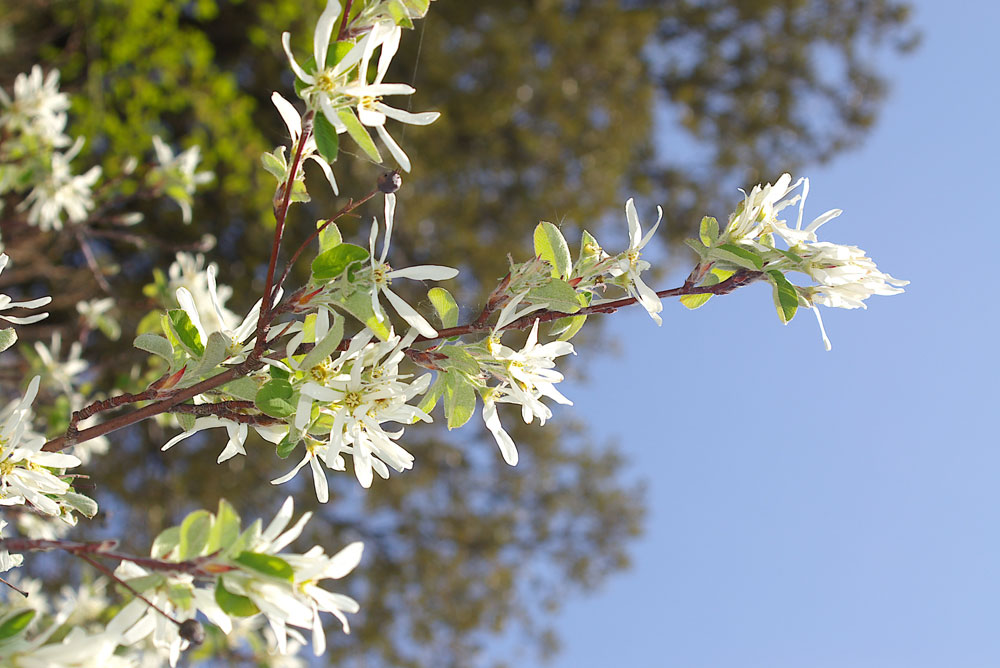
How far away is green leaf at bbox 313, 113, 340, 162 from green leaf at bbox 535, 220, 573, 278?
7.5 inches

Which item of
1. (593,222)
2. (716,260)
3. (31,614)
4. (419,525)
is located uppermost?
(593,222)

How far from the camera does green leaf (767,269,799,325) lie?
0.72m

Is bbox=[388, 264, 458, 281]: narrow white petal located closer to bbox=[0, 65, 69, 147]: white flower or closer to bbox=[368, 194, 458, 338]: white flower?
bbox=[368, 194, 458, 338]: white flower

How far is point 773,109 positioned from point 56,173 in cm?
385

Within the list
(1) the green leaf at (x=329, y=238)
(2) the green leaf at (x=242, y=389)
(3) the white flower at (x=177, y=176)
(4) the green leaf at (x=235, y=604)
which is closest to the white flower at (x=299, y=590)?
(4) the green leaf at (x=235, y=604)

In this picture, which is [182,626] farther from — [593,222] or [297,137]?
[593,222]

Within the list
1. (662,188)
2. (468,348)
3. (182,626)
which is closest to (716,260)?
(468,348)

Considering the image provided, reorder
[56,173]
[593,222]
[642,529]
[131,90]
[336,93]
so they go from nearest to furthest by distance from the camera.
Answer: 1. [336,93]
2. [56,173]
3. [131,90]
4. [593,222]
5. [642,529]

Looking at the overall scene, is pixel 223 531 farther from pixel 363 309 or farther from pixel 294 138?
pixel 294 138

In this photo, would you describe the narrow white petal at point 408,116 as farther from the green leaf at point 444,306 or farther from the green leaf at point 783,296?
the green leaf at point 783,296

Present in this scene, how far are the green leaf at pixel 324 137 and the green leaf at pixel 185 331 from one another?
0.20 metres

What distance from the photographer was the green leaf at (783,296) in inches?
28.3

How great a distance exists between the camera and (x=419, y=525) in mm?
3916

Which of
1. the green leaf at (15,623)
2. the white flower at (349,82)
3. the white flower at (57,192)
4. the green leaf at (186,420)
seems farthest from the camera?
the white flower at (57,192)
